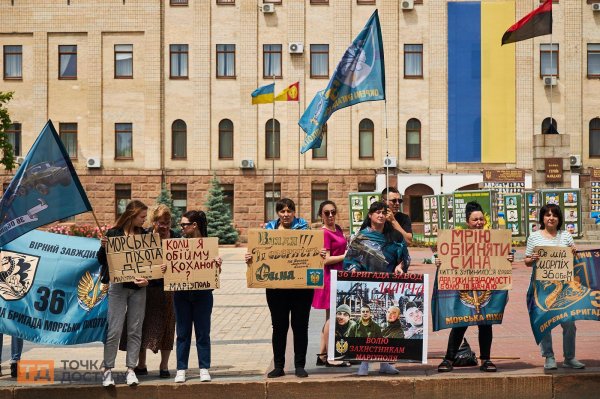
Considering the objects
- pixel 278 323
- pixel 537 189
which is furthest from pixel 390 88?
pixel 278 323

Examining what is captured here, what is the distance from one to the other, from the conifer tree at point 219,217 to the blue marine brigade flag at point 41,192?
113 feet

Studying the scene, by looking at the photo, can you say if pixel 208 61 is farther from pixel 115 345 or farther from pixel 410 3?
pixel 115 345

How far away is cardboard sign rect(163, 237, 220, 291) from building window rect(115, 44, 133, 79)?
39188mm

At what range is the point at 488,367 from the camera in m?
10.3

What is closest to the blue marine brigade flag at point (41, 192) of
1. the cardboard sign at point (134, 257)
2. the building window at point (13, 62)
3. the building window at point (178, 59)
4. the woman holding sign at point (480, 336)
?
the cardboard sign at point (134, 257)

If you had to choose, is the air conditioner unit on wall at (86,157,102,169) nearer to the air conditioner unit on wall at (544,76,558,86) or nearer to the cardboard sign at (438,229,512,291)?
the air conditioner unit on wall at (544,76,558,86)

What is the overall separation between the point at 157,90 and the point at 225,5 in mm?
5385

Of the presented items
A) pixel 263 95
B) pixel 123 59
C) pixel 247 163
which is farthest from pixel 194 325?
pixel 123 59

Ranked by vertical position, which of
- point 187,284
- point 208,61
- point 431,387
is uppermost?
point 208,61

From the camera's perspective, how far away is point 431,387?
9828 millimetres

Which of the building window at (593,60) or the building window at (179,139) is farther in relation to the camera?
the building window at (179,139)

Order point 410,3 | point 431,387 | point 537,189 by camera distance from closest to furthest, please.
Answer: point 431,387
point 537,189
point 410,3

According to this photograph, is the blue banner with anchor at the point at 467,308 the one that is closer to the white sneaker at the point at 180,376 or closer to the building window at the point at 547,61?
the white sneaker at the point at 180,376

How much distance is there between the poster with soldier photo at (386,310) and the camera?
398 inches
